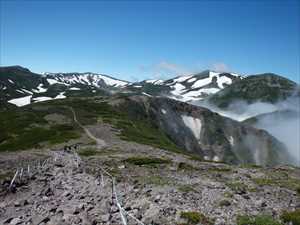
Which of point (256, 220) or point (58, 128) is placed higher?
point (256, 220)

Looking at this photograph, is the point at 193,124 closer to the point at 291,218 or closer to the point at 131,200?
the point at 131,200

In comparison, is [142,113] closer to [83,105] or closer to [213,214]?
[83,105]

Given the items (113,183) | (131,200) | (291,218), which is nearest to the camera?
(291,218)

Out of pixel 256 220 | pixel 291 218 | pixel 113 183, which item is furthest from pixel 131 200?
pixel 291 218

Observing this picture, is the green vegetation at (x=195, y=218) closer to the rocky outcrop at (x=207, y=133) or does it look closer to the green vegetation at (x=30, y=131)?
the green vegetation at (x=30, y=131)

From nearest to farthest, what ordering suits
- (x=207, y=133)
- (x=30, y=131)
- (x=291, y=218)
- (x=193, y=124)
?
(x=291, y=218)
(x=30, y=131)
(x=207, y=133)
(x=193, y=124)

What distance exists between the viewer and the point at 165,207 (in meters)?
21.4

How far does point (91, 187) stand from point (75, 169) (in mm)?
10008

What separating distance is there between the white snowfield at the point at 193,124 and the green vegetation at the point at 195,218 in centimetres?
16123

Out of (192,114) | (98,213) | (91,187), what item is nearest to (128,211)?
(98,213)

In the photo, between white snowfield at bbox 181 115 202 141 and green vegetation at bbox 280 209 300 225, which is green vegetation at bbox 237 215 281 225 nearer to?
green vegetation at bbox 280 209 300 225

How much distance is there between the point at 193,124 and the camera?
614 feet

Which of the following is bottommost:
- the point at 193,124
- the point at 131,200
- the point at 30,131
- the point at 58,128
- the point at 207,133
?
the point at 207,133

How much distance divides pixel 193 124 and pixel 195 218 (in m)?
169
